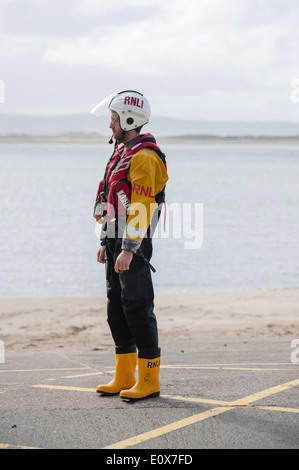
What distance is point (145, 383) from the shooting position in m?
5.99

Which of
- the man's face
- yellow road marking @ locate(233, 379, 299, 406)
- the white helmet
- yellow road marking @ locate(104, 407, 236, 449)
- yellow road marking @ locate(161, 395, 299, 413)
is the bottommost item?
yellow road marking @ locate(104, 407, 236, 449)

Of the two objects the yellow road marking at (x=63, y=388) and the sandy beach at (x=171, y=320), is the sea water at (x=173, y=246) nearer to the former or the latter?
the sandy beach at (x=171, y=320)

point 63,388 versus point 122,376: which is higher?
point 122,376

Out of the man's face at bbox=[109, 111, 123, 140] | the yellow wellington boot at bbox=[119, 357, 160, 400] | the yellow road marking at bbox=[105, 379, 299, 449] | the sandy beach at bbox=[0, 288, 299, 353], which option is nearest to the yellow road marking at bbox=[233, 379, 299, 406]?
the yellow road marking at bbox=[105, 379, 299, 449]

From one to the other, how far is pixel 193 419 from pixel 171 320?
26.6 feet

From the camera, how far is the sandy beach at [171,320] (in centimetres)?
1135

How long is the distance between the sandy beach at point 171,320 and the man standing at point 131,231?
4080 millimetres

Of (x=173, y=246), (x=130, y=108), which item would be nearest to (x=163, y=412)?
(x=130, y=108)

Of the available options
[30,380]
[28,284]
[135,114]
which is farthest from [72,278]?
[135,114]

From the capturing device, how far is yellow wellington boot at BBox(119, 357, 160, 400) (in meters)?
5.96

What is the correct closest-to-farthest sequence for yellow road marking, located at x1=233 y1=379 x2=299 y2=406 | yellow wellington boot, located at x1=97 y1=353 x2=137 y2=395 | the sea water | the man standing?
1. the man standing
2. yellow road marking, located at x1=233 y1=379 x2=299 y2=406
3. yellow wellington boot, located at x1=97 y1=353 x2=137 y2=395
4. the sea water

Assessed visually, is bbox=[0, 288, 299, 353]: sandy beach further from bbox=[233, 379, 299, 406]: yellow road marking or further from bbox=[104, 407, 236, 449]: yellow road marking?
bbox=[104, 407, 236, 449]: yellow road marking

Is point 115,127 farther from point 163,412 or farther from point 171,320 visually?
point 171,320

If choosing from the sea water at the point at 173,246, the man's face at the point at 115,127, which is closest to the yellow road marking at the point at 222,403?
the man's face at the point at 115,127
